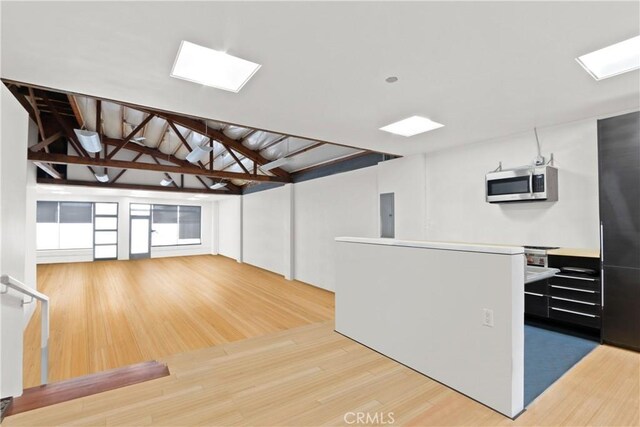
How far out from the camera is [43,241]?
10430 mm

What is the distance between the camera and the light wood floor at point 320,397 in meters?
2.01

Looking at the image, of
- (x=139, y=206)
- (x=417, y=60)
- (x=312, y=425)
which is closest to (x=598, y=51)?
(x=417, y=60)

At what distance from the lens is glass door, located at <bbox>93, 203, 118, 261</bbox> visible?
11.2 metres

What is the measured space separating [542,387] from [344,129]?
10.6 feet

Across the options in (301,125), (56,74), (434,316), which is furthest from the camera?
(301,125)

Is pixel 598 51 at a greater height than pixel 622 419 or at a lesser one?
greater

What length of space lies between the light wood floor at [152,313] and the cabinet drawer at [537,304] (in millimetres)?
2691

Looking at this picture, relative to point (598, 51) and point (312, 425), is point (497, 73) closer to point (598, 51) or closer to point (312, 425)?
point (598, 51)

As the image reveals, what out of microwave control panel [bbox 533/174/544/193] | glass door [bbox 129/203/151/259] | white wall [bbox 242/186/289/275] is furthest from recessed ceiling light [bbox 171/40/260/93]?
glass door [bbox 129/203/151/259]

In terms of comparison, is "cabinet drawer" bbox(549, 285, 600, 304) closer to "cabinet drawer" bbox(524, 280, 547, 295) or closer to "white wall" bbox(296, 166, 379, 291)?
"cabinet drawer" bbox(524, 280, 547, 295)

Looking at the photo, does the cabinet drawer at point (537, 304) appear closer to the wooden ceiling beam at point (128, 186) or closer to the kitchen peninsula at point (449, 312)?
the kitchen peninsula at point (449, 312)

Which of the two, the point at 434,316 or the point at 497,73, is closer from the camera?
the point at 497,73

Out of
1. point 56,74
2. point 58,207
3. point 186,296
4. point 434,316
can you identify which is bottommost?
point 186,296

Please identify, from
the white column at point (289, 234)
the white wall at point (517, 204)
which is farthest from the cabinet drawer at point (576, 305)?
the white column at point (289, 234)
